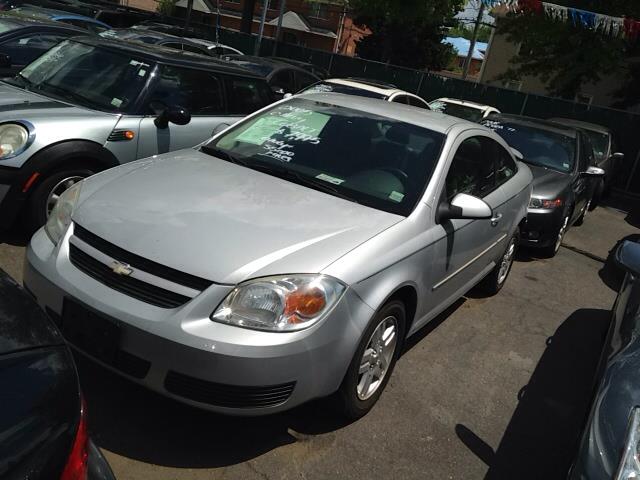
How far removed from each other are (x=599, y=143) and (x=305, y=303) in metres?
10.5

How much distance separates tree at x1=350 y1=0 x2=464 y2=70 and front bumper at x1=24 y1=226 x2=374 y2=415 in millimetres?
22852

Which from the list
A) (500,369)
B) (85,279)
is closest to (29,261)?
(85,279)

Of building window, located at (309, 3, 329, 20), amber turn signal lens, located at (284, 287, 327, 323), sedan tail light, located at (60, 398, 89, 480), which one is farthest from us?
building window, located at (309, 3, 329, 20)

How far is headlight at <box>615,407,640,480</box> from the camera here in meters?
2.07

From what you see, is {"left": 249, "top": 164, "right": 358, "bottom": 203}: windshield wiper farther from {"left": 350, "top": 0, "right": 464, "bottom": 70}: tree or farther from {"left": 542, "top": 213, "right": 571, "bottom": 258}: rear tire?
{"left": 350, "top": 0, "right": 464, "bottom": 70}: tree

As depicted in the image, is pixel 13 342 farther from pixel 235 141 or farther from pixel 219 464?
pixel 235 141

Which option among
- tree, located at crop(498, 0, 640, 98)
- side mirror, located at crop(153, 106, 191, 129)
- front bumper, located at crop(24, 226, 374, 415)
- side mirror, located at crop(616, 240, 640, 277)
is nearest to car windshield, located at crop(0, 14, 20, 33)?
side mirror, located at crop(153, 106, 191, 129)

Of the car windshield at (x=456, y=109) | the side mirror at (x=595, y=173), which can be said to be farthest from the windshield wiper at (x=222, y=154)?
the car windshield at (x=456, y=109)

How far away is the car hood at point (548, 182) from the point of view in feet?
23.1

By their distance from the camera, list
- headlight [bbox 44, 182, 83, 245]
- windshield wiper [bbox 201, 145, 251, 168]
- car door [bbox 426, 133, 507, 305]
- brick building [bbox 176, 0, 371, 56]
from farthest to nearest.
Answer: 1. brick building [bbox 176, 0, 371, 56]
2. windshield wiper [bbox 201, 145, 251, 168]
3. car door [bbox 426, 133, 507, 305]
4. headlight [bbox 44, 182, 83, 245]

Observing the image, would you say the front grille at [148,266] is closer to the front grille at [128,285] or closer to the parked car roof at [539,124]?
the front grille at [128,285]

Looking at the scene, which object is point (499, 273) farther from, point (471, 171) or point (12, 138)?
point (12, 138)

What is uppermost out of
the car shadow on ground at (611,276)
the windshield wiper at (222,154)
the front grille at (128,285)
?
the windshield wiper at (222,154)

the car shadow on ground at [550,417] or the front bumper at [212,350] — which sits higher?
the front bumper at [212,350]
